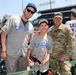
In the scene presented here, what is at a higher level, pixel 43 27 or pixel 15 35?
pixel 43 27

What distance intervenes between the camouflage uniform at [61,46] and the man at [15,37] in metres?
0.80

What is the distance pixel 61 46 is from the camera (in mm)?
5098

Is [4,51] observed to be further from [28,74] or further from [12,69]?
[28,74]

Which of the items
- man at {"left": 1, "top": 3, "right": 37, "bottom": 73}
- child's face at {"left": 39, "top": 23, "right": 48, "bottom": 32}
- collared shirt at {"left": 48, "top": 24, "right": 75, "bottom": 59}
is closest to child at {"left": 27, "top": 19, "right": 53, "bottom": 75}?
child's face at {"left": 39, "top": 23, "right": 48, "bottom": 32}

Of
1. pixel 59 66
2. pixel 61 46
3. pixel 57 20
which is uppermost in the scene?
pixel 57 20

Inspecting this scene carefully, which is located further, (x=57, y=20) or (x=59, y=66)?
(x=59, y=66)

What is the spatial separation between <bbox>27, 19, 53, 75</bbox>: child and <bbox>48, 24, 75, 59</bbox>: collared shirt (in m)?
0.51

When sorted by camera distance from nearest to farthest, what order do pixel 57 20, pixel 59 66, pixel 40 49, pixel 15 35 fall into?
pixel 15 35 < pixel 40 49 < pixel 57 20 < pixel 59 66

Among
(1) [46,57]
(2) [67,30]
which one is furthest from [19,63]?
(2) [67,30]

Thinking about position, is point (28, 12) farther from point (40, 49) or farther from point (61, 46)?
point (61, 46)

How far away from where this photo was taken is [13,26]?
435 cm

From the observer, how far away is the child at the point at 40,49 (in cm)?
449

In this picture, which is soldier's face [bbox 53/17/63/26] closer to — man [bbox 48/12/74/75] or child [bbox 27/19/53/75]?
man [bbox 48/12/74/75]

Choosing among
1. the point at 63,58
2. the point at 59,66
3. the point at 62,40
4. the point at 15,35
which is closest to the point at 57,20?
the point at 62,40
